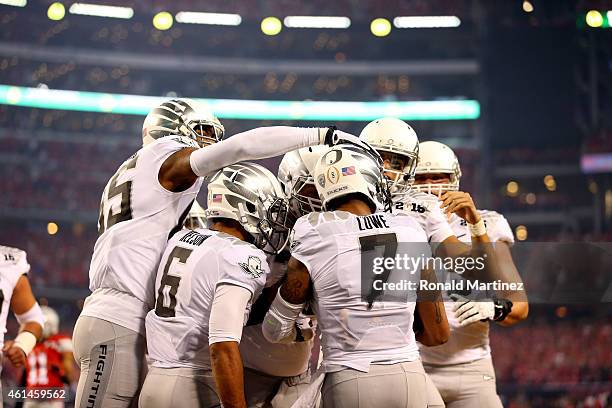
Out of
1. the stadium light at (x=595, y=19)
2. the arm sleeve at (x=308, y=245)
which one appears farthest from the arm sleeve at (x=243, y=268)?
the stadium light at (x=595, y=19)

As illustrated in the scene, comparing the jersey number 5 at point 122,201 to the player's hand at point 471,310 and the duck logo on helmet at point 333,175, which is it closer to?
the duck logo on helmet at point 333,175

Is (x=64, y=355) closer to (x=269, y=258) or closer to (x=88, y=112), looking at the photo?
(x=269, y=258)

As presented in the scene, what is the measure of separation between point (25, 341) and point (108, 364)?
123 centimetres

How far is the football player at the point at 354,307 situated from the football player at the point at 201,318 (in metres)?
0.21

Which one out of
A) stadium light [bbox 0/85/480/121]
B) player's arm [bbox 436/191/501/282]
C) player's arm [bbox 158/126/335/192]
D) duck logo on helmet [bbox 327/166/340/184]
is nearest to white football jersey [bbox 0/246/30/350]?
player's arm [bbox 158/126/335/192]

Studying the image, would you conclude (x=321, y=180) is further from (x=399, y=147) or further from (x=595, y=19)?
(x=595, y=19)

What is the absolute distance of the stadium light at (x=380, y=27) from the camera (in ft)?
97.5

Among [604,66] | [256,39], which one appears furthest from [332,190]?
[256,39]

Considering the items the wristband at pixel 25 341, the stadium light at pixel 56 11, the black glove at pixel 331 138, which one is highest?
the stadium light at pixel 56 11

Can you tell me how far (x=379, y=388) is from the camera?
3.05 m

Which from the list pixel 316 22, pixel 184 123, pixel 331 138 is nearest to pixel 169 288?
pixel 331 138

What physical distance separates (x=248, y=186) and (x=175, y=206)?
1.19 feet

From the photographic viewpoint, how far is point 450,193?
411cm

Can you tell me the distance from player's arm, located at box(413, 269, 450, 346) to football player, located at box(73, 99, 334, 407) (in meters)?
0.95
